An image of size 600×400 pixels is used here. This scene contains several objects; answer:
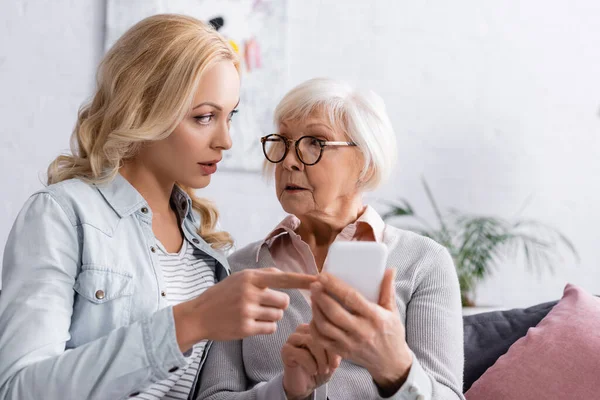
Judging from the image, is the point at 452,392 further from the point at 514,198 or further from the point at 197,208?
the point at 514,198

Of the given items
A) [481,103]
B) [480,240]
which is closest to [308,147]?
[480,240]

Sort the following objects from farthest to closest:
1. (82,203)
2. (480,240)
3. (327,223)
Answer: (480,240)
(327,223)
(82,203)

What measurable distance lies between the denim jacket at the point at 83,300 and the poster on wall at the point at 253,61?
136cm

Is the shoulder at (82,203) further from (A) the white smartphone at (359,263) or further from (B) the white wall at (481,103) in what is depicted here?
(B) the white wall at (481,103)

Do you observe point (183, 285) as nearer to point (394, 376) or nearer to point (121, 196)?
point (121, 196)

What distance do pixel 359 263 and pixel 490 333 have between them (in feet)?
2.69

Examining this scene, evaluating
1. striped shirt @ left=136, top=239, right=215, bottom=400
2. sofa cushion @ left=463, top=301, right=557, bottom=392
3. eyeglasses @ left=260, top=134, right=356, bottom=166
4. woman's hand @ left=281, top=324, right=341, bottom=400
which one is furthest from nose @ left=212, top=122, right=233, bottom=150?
sofa cushion @ left=463, top=301, right=557, bottom=392

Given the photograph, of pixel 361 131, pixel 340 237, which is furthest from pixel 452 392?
pixel 361 131

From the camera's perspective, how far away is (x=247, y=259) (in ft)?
5.91

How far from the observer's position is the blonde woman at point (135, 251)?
124cm

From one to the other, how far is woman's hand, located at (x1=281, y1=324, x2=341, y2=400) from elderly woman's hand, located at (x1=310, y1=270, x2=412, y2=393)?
0.10m

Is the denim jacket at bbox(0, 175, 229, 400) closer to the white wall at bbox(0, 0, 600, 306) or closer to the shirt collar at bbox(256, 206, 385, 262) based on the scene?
the shirt collar at bbox(256, 206, 385, 262)

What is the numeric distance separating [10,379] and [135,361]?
0.22 meters

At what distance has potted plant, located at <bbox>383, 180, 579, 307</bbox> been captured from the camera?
2830mm
